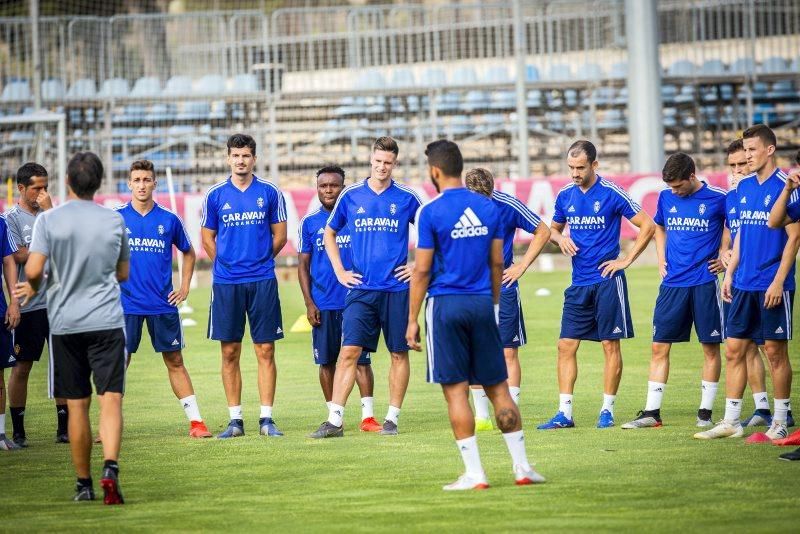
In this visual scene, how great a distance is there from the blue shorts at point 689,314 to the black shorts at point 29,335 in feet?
16.4

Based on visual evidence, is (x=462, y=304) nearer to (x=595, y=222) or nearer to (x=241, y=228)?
(x=595, y=222)

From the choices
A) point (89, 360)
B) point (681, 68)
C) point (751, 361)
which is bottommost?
point (751, 361)

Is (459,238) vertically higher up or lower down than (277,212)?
lower down

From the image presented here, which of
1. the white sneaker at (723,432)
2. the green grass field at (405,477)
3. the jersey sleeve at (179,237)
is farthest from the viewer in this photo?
the jersey sleeve at (179,237)

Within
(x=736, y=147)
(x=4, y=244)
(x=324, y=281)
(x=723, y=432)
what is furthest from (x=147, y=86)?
(x=723, y=432)

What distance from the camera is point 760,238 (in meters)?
9.66

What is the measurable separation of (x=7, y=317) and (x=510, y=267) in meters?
3.98

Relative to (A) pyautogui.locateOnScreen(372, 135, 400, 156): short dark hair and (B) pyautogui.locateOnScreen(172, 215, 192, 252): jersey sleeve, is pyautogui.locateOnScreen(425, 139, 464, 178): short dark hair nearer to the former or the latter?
(A) pyautogui.locateOnScreen(372, 135, 400, 156): short dark hair

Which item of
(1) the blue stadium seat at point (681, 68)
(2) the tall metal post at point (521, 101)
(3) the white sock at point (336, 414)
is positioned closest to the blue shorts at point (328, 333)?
(3) the white sock at point (336, 414)

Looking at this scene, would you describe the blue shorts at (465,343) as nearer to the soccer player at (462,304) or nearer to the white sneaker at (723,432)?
the soccer player at (462,304)

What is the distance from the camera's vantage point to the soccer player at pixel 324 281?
11.1 metres

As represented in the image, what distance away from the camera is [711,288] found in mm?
10500

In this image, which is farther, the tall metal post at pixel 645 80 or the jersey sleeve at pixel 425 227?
the tall metal post at pixel 645 80

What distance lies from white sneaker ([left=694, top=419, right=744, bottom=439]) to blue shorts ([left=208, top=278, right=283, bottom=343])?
347 centimetres
